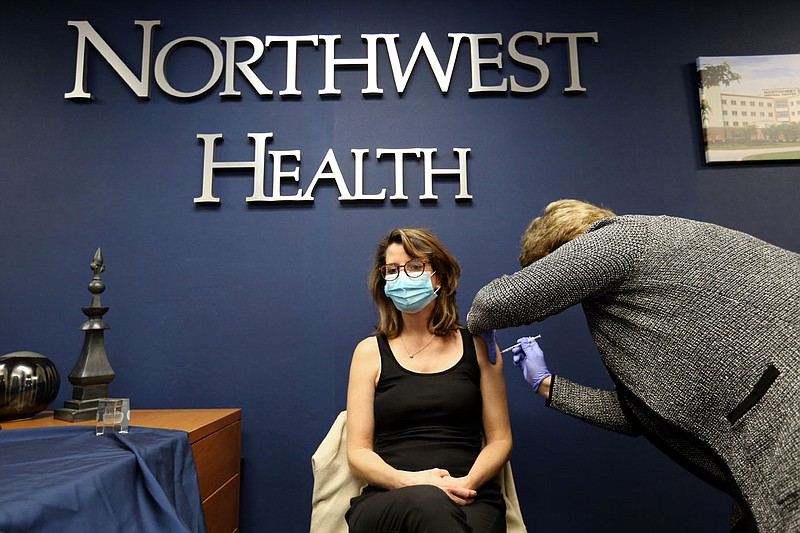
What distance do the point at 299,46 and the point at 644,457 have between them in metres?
2.27

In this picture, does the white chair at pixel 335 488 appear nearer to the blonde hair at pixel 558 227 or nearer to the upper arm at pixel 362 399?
the upper arm at pixel 362 399

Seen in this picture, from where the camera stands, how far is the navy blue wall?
215cm

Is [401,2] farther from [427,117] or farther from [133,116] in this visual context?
[133,116]

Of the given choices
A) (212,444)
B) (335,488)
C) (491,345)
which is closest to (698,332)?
(491,345)

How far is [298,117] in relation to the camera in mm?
2340

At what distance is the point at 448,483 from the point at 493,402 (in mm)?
321

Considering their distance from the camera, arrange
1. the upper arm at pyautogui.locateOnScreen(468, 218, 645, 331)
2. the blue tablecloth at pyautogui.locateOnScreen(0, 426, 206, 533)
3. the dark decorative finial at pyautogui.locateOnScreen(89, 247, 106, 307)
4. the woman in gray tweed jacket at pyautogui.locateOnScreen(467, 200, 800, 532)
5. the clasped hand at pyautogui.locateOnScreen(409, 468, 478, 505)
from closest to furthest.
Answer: the blue tablecloth at pyautogui.locateOnScreen(0, 426, 206, 533) → the woman in gray tweed jacket at pyautogui.locateOnScreen(467, 200, 800, 532) → the upper arm at pyautogui.locateOnScreen(468, 218, 645, 331) → the clasped hand at pyautogui.locateOnScreen(409, 468, 478, 505) → the dark decorative finial at pyautogui.locateOnScreen(89, 247, 106, 307)

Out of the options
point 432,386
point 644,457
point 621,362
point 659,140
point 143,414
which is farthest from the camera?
point 659,140

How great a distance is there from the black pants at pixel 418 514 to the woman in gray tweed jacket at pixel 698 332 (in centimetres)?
48

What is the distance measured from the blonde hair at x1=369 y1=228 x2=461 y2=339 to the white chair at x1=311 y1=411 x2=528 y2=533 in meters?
0.43

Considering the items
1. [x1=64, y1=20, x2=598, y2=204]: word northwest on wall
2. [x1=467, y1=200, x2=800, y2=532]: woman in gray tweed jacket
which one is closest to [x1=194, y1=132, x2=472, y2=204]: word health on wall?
[x1=64, y1=20, x2=598, y2=204]: word northwest on wall

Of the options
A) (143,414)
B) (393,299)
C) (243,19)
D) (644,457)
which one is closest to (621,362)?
(393,299)

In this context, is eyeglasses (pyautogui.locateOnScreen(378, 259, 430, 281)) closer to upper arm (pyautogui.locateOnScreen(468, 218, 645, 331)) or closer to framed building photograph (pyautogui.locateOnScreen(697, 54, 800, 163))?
upper arm (pyautogui.locateOnScreen(468, 218, 645, 331))

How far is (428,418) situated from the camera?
1637 millimetres
